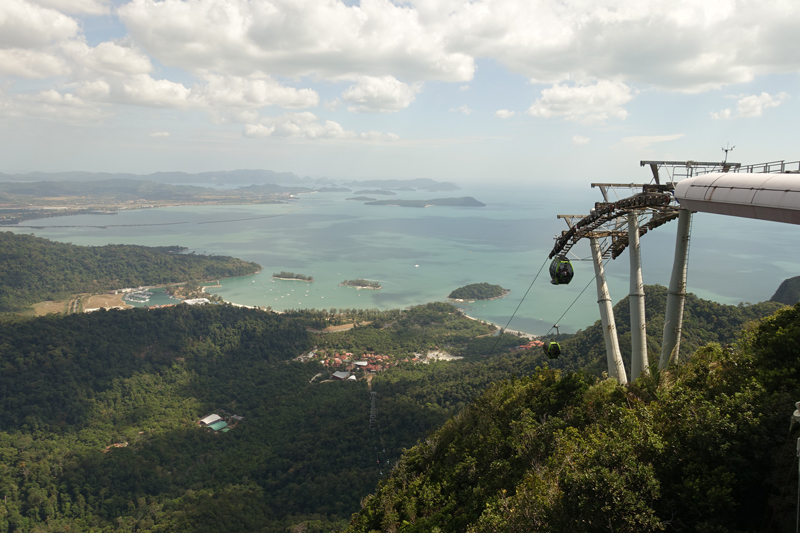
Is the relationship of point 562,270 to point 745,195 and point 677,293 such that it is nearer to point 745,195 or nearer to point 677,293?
point 677,293

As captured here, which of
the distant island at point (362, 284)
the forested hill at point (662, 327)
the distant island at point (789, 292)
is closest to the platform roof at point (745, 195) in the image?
the forested hill at point (662, 327)

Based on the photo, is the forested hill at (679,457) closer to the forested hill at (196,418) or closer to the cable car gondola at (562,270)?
the cable car gondola at (562,270)

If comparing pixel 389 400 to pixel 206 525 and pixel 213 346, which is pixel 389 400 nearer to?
pixel 206 525

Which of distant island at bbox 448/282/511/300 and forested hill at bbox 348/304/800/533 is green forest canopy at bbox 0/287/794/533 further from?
distant island at bbox 448/282/511/300

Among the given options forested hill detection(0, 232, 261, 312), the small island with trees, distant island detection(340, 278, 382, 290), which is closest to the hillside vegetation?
distant island detection(340, 278, 382, 290)

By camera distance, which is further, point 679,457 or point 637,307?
point 637,307

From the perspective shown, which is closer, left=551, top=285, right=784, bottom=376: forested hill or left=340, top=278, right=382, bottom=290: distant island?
left=551, top=285, right=784, bottom=376: forested hill

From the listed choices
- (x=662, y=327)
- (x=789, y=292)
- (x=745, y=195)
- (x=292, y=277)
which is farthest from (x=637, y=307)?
(x=292, y=277)
